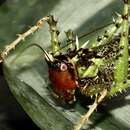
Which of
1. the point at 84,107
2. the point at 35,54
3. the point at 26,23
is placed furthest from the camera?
the point at 26,23

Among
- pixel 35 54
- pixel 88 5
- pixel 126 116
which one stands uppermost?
pixel 88 5

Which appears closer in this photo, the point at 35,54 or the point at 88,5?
the point at 35,54

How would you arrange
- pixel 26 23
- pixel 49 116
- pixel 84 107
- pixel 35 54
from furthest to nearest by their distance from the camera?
1. pixel 26 23
2. pixel 35 54
3. pixel 84 107
4. pixel 49 116

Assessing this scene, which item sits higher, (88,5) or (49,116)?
(88,5)

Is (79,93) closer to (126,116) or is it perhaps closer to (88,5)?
(126,116)

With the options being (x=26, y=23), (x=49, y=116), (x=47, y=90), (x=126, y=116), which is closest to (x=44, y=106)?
(x=49, y=116)
